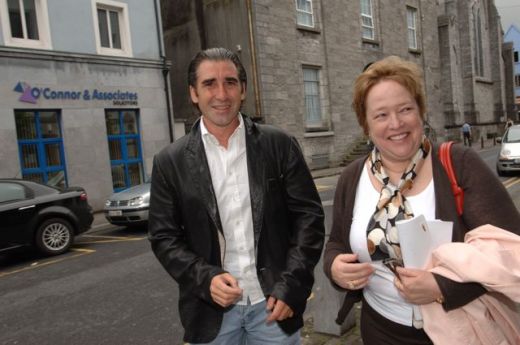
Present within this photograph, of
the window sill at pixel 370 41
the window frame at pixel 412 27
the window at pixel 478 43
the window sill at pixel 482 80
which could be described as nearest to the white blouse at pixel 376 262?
the window sill at pixel 370 41

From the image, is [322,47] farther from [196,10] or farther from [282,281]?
[282,281]

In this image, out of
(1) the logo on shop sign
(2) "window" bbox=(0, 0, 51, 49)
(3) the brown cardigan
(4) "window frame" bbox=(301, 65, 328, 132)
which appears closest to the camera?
(3) the brown cardigan

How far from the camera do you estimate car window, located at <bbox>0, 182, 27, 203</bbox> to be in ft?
25.1

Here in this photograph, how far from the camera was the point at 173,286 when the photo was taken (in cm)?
564

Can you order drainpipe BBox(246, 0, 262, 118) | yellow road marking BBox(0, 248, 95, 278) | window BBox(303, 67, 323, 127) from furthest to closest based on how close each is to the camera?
1. window BBox(303, 67, 323, 127)
2. drainpipe BBox(246, 0, 262, 118)
3. yellow road marking BBox(0, 248, 95, 278)

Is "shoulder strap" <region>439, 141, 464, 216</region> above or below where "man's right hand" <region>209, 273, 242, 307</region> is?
above

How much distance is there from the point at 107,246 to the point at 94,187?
5736mm

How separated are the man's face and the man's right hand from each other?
2.21 ft

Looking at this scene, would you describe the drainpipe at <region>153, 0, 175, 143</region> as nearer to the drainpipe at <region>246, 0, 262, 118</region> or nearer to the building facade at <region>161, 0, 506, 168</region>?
the building facade at <region>161, 0, 506, 168</region>

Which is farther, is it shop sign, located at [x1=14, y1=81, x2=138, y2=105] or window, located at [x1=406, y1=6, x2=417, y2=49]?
window, located at [x1=406, y1=6, x2=417, y2=49]

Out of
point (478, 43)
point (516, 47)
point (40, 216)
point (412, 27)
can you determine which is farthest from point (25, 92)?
point (516, 47)

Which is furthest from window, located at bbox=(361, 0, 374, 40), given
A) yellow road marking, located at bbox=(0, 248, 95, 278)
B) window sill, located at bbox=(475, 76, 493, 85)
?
yellow road marking, located at bbox=(0, 248, 95, 278)

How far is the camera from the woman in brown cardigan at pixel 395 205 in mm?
1593

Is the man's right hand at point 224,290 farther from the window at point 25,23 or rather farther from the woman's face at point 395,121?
the window at point 25,23
